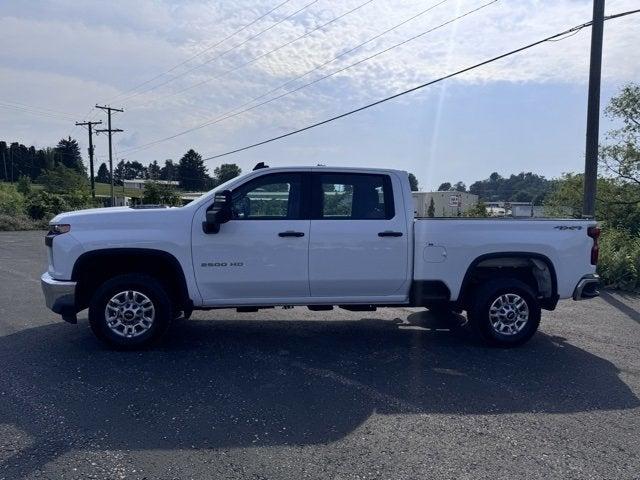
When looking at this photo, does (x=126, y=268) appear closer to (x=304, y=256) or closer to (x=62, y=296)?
(x=62, y=296)

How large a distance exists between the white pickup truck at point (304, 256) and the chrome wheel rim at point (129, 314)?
0.01m

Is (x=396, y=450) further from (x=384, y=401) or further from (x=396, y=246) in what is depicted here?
(x=396, y=246)

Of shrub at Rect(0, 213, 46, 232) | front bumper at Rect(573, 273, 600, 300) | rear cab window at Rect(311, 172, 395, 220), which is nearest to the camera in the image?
rear cab window at Rect(311, 172, 395, 220)

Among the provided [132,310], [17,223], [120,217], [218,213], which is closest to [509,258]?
[218,213]

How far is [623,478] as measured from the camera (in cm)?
325

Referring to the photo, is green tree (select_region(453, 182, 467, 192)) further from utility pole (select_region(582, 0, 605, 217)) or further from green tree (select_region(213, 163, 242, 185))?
utility pole (select_region(582, 0, 605, 217))

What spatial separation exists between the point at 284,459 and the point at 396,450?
0.79 metres

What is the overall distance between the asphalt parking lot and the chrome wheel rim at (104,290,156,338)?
27 cm

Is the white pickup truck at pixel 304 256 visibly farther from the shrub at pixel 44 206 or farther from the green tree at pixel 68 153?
the green tree at pixel 68 153

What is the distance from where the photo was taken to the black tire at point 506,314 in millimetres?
5984

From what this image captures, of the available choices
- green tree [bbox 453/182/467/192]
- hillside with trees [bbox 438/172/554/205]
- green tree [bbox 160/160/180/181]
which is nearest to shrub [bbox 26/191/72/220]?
hillside with trees [bbox 438/172/554/205]

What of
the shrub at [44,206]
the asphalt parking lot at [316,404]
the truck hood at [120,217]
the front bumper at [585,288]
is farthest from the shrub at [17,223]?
the front bumper at [585,288]

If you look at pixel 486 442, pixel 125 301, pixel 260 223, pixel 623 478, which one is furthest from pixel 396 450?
pixel 125 301

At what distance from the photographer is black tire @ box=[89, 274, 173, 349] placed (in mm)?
5449
